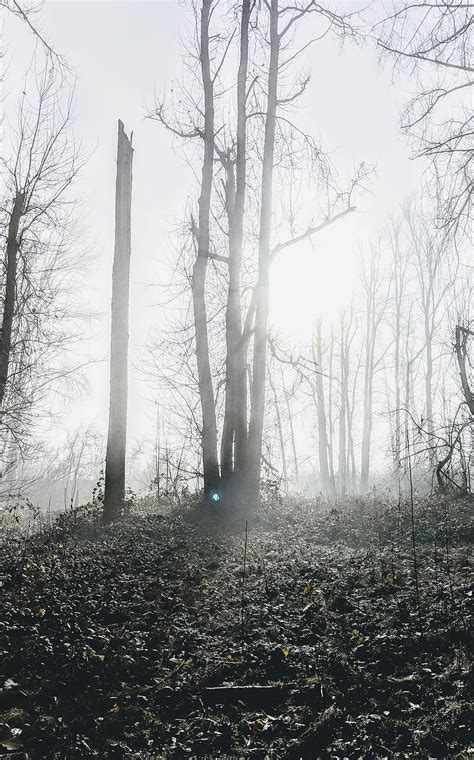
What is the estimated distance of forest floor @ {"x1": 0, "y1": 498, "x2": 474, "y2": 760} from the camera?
10.6 feet

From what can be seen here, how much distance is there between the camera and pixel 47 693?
12.2 ft

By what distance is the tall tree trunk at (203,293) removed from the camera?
11023mm

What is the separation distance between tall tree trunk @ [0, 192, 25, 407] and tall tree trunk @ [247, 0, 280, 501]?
4.84 m

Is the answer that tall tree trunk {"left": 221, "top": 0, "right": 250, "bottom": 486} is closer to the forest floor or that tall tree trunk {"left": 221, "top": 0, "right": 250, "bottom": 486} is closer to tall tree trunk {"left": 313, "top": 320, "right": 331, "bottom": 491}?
the forest floor

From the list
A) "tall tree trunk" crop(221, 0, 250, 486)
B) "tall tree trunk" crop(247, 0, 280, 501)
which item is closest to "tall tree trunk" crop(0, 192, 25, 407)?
"tall tree trunk" crop(221, 0, 250, 486)

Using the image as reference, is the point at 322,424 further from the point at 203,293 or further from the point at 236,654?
the point at 236,654

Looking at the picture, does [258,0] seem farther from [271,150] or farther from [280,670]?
[280,670]

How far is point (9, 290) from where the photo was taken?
10734mm

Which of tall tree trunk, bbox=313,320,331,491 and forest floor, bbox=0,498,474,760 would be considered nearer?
forest floor, bbox=0,498,474,760

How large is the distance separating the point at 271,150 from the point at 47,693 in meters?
10.5

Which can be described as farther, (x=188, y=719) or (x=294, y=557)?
(x=294, y=557)

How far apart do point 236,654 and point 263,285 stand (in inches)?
316

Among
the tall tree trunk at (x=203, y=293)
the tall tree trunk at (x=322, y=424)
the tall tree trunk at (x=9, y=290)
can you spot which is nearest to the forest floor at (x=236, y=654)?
the tall tree trunk at (x=203, y=293)

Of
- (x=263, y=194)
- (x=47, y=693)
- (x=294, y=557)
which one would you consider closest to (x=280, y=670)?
(x=47, y=693)
